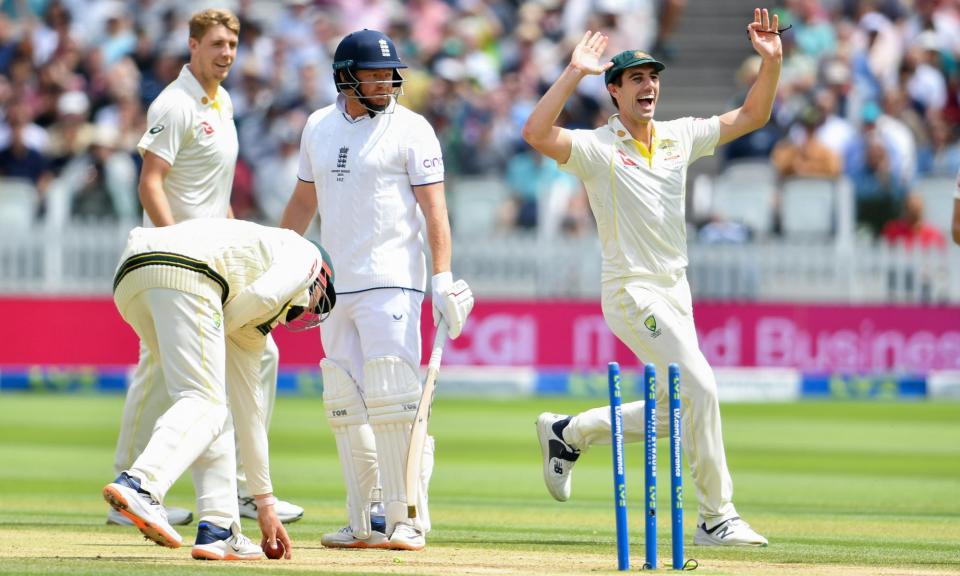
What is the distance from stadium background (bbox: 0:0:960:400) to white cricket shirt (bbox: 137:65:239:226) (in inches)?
328

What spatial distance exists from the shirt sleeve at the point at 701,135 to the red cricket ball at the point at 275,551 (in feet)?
8.39

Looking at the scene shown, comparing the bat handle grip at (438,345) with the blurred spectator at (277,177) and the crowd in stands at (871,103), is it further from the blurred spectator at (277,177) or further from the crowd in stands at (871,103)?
the crowd in stands at (871,103)

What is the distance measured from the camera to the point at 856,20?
20.3 metres

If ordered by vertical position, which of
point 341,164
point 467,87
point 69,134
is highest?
point 467,87

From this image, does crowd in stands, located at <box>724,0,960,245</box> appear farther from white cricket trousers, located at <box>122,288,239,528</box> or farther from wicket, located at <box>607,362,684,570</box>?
white cricket trousers, located at <box>122,288,239,528</box>

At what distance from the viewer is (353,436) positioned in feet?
23.8

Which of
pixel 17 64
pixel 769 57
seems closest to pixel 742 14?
pixel 17 64

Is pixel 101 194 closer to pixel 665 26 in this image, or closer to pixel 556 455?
pixel 665 26

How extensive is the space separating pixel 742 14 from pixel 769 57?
14.0m

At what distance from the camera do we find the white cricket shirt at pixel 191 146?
26.7 feet

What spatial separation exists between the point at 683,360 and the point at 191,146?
2568 millimetres

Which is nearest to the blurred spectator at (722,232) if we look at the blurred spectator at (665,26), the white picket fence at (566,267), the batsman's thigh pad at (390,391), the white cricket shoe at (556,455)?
the white picket fence at (566,267)

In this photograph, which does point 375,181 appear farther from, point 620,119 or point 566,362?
point 566,362

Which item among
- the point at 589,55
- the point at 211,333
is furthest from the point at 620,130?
the point at 211,333
